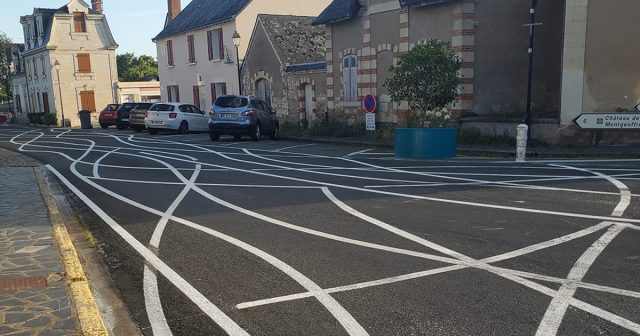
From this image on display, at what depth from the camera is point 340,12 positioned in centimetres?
2344

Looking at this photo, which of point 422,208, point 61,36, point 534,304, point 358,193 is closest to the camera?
point 534,304

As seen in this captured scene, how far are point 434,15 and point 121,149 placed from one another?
12196 mm

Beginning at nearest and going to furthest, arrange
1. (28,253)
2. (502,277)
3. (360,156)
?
(502,277) < (28,253) < (360,156)

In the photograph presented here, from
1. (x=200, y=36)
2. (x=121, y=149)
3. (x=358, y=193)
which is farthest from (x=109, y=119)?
(x=358, y=193)

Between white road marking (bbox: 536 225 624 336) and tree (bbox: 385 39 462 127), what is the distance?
33.2ft

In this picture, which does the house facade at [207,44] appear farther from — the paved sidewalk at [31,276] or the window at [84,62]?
the paved sidewalk at [31,276]

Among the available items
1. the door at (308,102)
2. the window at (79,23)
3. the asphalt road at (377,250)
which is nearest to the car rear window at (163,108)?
the door at (308,102)

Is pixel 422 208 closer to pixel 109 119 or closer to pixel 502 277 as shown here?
pixel 502 277

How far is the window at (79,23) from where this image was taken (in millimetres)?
46969

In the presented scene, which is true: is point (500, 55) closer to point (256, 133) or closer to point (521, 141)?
point (521, 141)

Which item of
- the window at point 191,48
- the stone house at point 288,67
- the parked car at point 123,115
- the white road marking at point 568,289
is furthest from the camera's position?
the window at point 191,48

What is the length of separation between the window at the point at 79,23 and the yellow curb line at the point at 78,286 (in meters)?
44.7

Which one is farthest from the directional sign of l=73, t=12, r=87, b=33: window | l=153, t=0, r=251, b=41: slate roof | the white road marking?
l=73, t=12, r=87, b=33: window

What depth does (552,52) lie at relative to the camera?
717 inches
